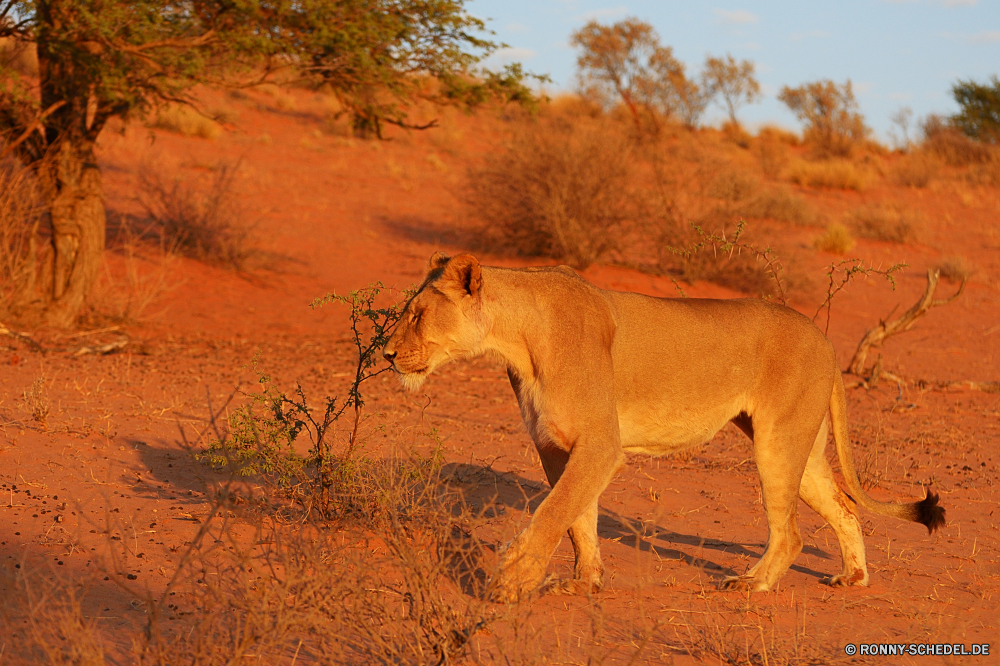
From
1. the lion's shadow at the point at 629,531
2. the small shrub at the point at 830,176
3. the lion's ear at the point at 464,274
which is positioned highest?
the small shrub at the point at 830,176

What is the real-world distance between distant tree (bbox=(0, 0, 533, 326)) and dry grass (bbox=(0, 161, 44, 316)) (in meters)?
0.27

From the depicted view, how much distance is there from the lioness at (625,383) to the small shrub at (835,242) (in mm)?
17534

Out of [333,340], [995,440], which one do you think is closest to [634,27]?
[333,340]

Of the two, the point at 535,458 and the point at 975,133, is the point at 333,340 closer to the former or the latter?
the point at 535,458

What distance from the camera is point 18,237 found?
1234cm

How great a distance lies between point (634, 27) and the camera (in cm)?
3678

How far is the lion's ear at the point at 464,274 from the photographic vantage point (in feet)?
14.6

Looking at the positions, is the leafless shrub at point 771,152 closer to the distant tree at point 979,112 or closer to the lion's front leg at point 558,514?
the distant tree at point 979,112

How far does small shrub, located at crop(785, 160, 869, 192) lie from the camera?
31.8 m

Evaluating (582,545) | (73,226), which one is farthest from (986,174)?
(582,545)

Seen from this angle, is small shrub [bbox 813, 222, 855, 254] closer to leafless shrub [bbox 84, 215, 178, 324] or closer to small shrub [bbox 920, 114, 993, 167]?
leafless shrub [bbox 84, 215, 178, 324]

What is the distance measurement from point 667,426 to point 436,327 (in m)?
1.34

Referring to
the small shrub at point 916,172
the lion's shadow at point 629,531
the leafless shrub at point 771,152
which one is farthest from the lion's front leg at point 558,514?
the small shrub at point 916,172

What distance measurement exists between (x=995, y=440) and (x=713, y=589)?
5663mm
